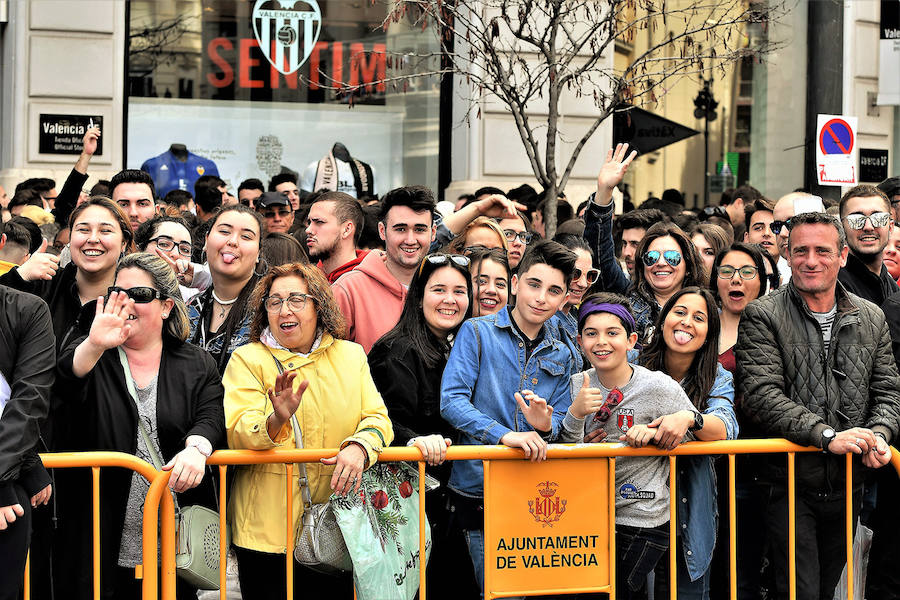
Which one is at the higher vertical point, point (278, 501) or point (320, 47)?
point (320, 47)

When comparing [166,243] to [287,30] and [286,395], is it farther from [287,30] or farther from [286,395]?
[287,30]

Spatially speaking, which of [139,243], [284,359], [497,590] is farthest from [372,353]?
[139,243]

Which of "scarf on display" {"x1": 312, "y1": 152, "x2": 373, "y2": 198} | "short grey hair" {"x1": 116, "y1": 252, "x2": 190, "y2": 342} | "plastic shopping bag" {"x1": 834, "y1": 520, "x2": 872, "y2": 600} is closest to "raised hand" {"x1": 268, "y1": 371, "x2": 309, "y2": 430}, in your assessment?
"short grey hair" {"x1": 116, "y1": 252, "x2": 190, "y2": 342}

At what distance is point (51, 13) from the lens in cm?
1348

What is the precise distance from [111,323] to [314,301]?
2.93 feet

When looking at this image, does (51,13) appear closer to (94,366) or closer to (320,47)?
(320,47)

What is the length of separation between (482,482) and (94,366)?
1738 millimetres

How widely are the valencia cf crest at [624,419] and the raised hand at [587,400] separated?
0.35m

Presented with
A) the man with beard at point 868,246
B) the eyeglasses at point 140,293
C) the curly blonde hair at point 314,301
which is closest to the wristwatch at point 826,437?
the man with beard at point 868,246

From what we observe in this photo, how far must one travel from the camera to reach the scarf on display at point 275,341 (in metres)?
5.26

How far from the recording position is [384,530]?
5.21 m

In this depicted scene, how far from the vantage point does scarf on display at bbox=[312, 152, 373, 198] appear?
14466 mm

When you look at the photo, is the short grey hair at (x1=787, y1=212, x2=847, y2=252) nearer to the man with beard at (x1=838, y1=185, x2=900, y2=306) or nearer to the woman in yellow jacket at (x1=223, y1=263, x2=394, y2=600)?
the man with beard at (x1=838, y1=185, x2=900, y2=306)

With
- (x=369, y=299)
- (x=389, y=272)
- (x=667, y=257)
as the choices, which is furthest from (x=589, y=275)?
(x=369, y=299)
